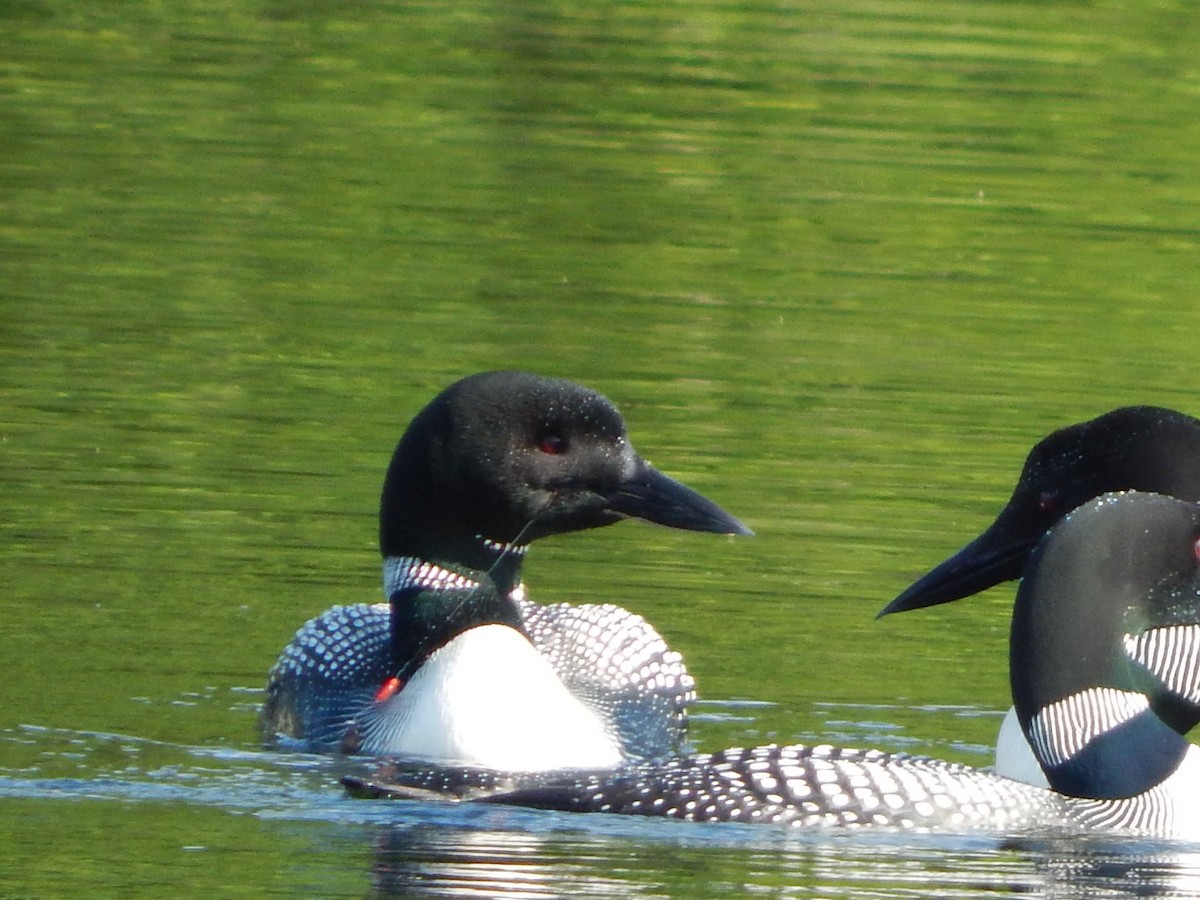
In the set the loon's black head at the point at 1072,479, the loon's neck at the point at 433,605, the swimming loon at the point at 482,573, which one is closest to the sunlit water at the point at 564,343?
the swimming loon at the point at 482,573

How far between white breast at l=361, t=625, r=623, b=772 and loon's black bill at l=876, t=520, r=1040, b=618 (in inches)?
33.8

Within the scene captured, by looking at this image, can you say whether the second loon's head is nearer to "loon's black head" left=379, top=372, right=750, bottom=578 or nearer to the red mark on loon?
"loon's black head" left=379, top=372, right=750, bottom=578

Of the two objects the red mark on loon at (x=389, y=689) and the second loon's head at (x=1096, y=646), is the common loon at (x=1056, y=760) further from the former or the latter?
the red mark on loon at (x=389, y=689)

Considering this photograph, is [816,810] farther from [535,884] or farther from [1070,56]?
[1070,56]

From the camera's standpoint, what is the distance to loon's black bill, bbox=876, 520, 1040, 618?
7.67 metres

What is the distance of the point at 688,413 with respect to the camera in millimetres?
10484

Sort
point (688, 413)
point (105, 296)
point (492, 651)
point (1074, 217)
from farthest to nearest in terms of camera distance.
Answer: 1. point (1074, 217)
2. point (105, 296)
3. point (688, 413)
4. point (492, 651)

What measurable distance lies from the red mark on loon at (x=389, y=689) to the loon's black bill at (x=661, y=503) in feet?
2.20

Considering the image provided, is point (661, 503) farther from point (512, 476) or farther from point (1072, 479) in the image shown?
point (1072, 479)

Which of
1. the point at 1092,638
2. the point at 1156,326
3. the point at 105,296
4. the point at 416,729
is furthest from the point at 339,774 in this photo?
the point at 1156,326

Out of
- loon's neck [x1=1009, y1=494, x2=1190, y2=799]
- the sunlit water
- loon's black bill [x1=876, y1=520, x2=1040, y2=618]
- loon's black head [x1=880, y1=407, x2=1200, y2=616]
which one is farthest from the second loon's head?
loon's black bill [x1=876, y1=520, x2=1040, y2=618]

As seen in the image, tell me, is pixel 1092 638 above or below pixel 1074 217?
below

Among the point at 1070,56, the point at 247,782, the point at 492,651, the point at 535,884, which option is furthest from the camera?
the point at 1070,56

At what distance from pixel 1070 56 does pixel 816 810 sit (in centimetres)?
1249
